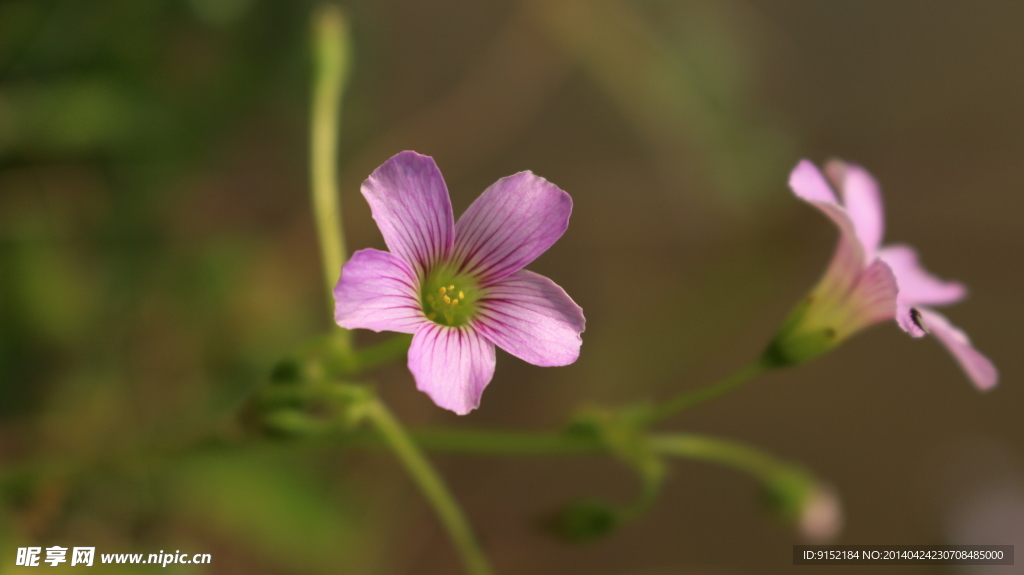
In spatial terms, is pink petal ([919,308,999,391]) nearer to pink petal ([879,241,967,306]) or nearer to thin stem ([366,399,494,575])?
pink petal ([879,241,967,306])

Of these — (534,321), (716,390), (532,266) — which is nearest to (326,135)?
(534,321)

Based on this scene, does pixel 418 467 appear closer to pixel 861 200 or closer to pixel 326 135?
pixel 326 135

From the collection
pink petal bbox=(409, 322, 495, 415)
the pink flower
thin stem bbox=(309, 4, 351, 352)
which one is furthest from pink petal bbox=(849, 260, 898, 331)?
→ thin stem bbox=(309, 4, 351, 352)

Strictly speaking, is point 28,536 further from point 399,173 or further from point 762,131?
point 762,131

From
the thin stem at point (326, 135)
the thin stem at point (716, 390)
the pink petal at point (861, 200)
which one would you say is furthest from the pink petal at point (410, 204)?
the pink petal at point (861, 200)

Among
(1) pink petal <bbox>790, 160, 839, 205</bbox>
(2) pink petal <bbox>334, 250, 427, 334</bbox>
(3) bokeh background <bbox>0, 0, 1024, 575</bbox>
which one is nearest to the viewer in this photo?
(2) pink petal <bbox>334, 250, 427, 334</bbox>

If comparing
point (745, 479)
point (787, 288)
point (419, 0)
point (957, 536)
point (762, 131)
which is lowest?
point (957, 536)

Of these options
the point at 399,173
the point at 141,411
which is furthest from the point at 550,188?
the point at 141,411
